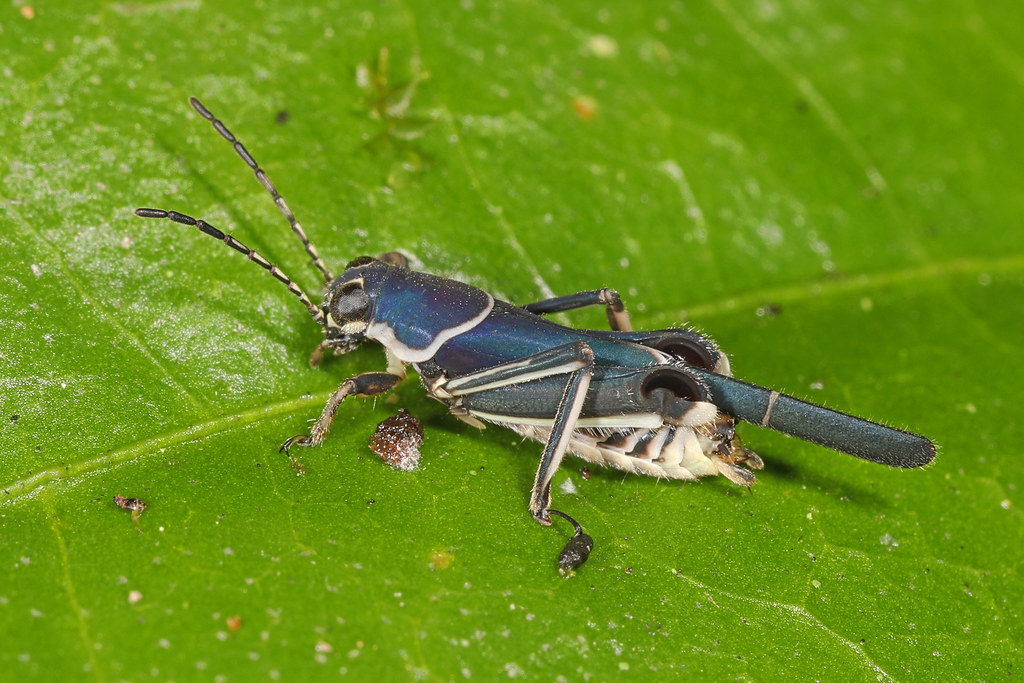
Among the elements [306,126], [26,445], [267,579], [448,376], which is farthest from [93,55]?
[267,579]

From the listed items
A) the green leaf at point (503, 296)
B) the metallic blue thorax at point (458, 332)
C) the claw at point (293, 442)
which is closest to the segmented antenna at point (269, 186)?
the green leaf at point (503, 296)

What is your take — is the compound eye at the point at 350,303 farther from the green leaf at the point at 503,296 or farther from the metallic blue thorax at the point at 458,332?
the green leaf at the point at 503,296

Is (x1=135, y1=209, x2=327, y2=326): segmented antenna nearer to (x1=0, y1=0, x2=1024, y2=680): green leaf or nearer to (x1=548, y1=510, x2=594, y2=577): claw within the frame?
(x1=0, y1=0, x2=1024, y2=680): green leaf

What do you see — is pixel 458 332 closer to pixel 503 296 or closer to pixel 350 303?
pixel 350 303

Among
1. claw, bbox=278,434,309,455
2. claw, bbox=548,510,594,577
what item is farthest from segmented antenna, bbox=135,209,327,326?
claw, bbox=548,510,594,577

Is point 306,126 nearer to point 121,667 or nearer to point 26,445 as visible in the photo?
point 26,445
